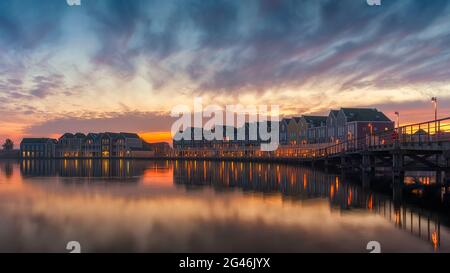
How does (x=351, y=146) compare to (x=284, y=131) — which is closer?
(x=351, y=146)

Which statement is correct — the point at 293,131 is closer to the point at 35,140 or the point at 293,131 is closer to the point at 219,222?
the point at 219,222

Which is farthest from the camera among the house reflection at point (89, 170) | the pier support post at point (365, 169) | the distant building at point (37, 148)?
the distant building at point (37, 148)

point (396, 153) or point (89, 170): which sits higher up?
point (396, 153)

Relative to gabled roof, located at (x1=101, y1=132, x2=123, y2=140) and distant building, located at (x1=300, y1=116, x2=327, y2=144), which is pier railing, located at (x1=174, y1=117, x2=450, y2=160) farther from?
gabled roof, located at (x1=101, y1=132, x2=123, y2=140)

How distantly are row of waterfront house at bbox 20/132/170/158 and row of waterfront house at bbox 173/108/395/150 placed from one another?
20620 mm

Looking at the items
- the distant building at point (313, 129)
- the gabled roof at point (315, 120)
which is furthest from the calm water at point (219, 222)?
the gabled roof at point (315, 120)

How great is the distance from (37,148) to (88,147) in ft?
88.7

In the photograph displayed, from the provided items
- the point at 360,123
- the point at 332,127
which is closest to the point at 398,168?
the point at 360,123

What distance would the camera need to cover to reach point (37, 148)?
6703 inches

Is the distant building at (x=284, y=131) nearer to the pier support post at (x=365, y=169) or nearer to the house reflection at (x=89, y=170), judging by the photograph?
the house reflection at (x=89, y=170)

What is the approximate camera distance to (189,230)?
1820 cm

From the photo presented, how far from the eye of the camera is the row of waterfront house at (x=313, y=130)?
8369 centimetres
